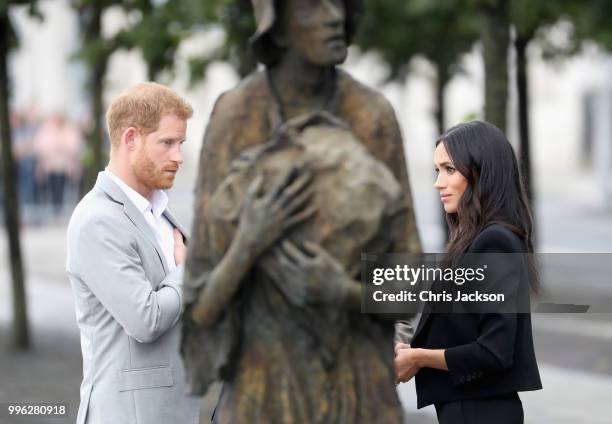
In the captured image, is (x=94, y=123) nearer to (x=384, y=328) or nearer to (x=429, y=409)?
(x=429, y=409)

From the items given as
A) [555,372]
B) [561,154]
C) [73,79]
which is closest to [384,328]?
[555,372]

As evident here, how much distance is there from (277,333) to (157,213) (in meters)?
1.00

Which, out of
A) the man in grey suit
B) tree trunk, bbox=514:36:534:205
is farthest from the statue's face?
tree trunk, bbox=514:36:534:205

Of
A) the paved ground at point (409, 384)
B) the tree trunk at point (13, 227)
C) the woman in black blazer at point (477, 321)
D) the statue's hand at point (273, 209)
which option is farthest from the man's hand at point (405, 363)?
the tree trunk at point (13, 227)

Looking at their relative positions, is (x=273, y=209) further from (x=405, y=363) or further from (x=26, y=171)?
(x=26, y=171)

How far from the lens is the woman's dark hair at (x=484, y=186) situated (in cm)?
415

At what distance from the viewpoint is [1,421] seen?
27.0ft

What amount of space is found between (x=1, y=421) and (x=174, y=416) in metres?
4.52

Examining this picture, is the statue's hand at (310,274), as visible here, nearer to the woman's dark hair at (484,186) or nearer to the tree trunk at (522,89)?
the woman's dark hair at (484,186)

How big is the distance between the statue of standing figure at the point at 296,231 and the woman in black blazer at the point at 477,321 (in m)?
0.66

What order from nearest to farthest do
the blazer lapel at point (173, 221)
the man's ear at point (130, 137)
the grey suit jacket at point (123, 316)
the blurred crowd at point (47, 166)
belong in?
the grey suit jacket at point (123, 316) → the man's ear at point (130, 137) → the blazer lapel at point (173, 221) → the blurred crowd at point (47, 166)

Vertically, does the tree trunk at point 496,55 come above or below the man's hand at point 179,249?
above

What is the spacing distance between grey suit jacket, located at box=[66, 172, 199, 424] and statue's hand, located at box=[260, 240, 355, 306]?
2.64 feet

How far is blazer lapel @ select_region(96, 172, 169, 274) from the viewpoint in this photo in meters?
4.09
